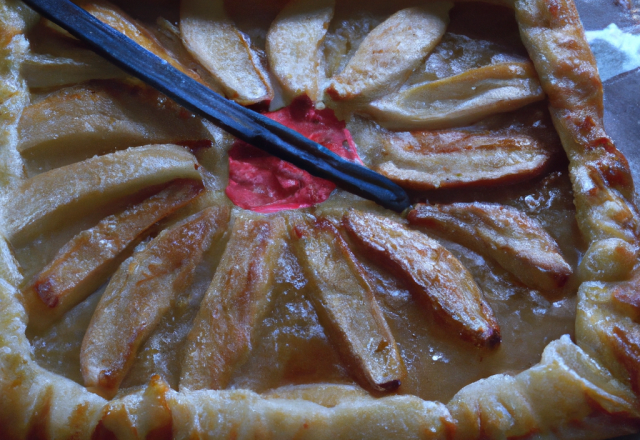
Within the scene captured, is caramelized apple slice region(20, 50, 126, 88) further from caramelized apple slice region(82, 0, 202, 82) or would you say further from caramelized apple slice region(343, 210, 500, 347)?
caramelized apple slice region(343, 210, 500, 347)

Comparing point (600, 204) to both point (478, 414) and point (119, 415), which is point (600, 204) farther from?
point (119, 415)

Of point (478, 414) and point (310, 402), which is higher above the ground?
point (478, 414)

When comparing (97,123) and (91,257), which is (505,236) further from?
(97,123)

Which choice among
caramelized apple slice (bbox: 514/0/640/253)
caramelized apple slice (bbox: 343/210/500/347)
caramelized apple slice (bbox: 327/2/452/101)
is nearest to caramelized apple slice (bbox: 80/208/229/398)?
caramelized apple slice (bbox: 343/210/500/347)

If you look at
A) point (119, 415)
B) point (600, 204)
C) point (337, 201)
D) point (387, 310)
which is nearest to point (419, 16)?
point (337, 201)

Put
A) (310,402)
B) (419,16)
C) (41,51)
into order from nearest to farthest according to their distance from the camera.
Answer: (310,402) < (41,51) < (419,16)

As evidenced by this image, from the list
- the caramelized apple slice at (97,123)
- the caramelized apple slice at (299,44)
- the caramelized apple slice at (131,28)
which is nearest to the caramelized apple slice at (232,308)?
the caramelized apple slice at (97,123)
